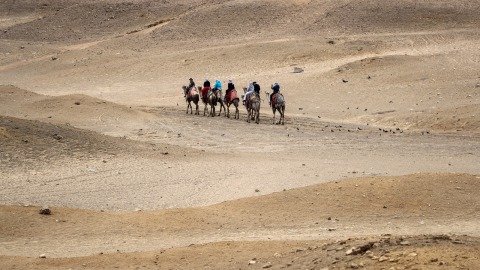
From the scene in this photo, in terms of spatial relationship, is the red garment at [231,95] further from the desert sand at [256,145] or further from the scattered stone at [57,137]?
the scattered stone at [57,137]

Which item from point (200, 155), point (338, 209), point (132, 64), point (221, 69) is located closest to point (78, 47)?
point (132, 64)

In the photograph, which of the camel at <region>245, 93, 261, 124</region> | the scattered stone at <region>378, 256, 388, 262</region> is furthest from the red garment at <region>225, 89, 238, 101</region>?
the scattered stone at <region>378, 256, 388, 262</region>

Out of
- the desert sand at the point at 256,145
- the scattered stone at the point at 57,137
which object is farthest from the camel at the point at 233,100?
the scattered stone at the point at 57,137

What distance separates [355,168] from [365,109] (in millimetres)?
13622

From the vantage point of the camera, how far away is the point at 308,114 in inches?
1492

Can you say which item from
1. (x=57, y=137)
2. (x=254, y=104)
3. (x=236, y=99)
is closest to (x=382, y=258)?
(x=57, y=137)

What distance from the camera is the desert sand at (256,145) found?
16.5m

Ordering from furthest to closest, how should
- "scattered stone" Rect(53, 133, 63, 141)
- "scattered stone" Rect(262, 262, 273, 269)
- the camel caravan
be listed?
the camel caravan → "scattered stone" Rect(53, 133, 63, 141) → "scattered stone" Rect(262, 262, 273, 269)

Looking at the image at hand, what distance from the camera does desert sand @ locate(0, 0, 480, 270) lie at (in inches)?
648

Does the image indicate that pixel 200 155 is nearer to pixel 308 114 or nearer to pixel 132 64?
pixel 308 114

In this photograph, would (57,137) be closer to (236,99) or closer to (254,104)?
(254,104)

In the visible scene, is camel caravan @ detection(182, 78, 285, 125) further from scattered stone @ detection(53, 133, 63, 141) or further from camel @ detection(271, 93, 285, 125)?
scattered stone @ detection(53, 133, 63, 141)

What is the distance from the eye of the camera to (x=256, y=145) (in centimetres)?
2934

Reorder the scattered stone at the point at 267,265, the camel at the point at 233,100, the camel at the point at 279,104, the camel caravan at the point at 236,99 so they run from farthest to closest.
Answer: the camel at the point at 233,100
the camel caravan at the point at 236,99
the camel at the point at 279,104
the scattered stone at the point at 267,265
